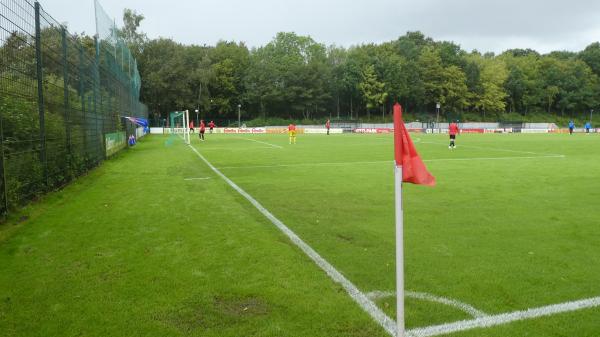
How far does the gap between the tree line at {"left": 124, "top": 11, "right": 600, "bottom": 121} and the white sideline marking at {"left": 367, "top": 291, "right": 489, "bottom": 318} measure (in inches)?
2755

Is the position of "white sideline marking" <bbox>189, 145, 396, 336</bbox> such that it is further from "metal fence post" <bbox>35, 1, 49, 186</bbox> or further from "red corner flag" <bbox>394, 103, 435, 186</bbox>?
"metal fence post" <bbox>35, 1, 49, 186</bbox>

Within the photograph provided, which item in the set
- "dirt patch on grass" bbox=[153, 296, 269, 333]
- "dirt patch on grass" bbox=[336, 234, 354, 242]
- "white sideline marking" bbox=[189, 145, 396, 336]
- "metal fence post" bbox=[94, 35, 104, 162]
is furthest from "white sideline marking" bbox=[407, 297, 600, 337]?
"metal fence post" bbox=[94, 35, 104, 162]

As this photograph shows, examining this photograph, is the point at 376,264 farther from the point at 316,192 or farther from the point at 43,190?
the point at 43,190

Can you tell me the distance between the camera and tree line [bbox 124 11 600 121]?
72.6 m

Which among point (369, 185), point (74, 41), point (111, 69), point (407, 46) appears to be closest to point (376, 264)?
point (369, 185)

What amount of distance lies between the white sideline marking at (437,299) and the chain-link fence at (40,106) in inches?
259

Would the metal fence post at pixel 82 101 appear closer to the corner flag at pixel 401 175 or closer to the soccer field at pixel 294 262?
the soccer field at pixel 294 262

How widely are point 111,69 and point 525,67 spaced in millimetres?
102196

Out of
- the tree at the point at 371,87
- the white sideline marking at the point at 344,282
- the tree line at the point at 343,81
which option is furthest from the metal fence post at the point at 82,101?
the tree at the point at 371,87

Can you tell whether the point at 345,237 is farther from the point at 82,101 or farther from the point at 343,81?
the point at 343,81

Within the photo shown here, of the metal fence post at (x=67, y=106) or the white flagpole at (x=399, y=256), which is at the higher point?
the metal fence post at (x=67, y=106)

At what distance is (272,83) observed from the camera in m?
77.7

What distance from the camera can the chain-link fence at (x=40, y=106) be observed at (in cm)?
798

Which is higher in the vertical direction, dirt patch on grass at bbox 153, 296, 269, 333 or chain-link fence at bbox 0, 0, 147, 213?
chain-link fence at bbox 0, 0, 147, 213
